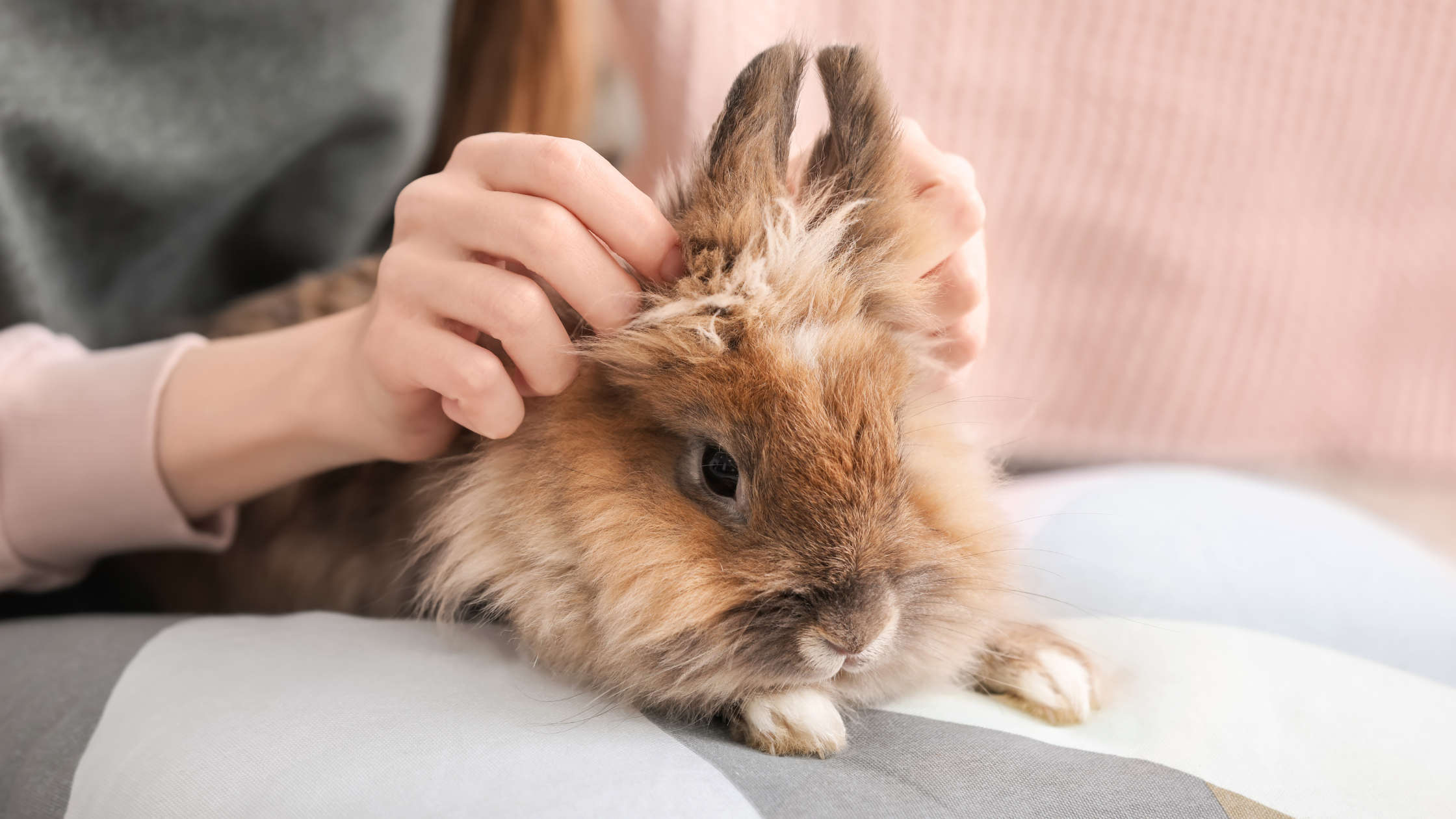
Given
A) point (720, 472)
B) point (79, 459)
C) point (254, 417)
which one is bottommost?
point (79, 459)

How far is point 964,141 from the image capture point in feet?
7.48

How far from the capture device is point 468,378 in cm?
108

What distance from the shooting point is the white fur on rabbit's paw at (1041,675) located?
3.84 ft

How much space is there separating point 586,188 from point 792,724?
669 millimetres

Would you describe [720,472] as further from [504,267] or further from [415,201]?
[415,201]

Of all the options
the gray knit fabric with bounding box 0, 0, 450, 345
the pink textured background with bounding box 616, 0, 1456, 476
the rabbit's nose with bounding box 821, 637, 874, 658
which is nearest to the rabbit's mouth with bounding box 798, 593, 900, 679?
the rabbit's nose with bounding box 821, 637, 874, 658

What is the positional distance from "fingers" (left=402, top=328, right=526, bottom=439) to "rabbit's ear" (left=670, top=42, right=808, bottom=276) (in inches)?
11.1

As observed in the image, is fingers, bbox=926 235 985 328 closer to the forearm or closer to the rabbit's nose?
the rabbit's nose

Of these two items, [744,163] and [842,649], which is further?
[744,163]

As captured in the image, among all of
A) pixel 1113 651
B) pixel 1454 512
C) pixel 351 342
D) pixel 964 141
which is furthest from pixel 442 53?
pixel 1454 512

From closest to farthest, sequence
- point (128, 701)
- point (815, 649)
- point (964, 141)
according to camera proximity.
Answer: point (815, 649), point (128, 701), point (964, 141)

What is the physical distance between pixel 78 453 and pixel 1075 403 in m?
2.27

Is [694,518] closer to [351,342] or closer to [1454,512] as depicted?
[351,342]

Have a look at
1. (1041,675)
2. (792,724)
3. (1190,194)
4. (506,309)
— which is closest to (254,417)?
(506,309)
